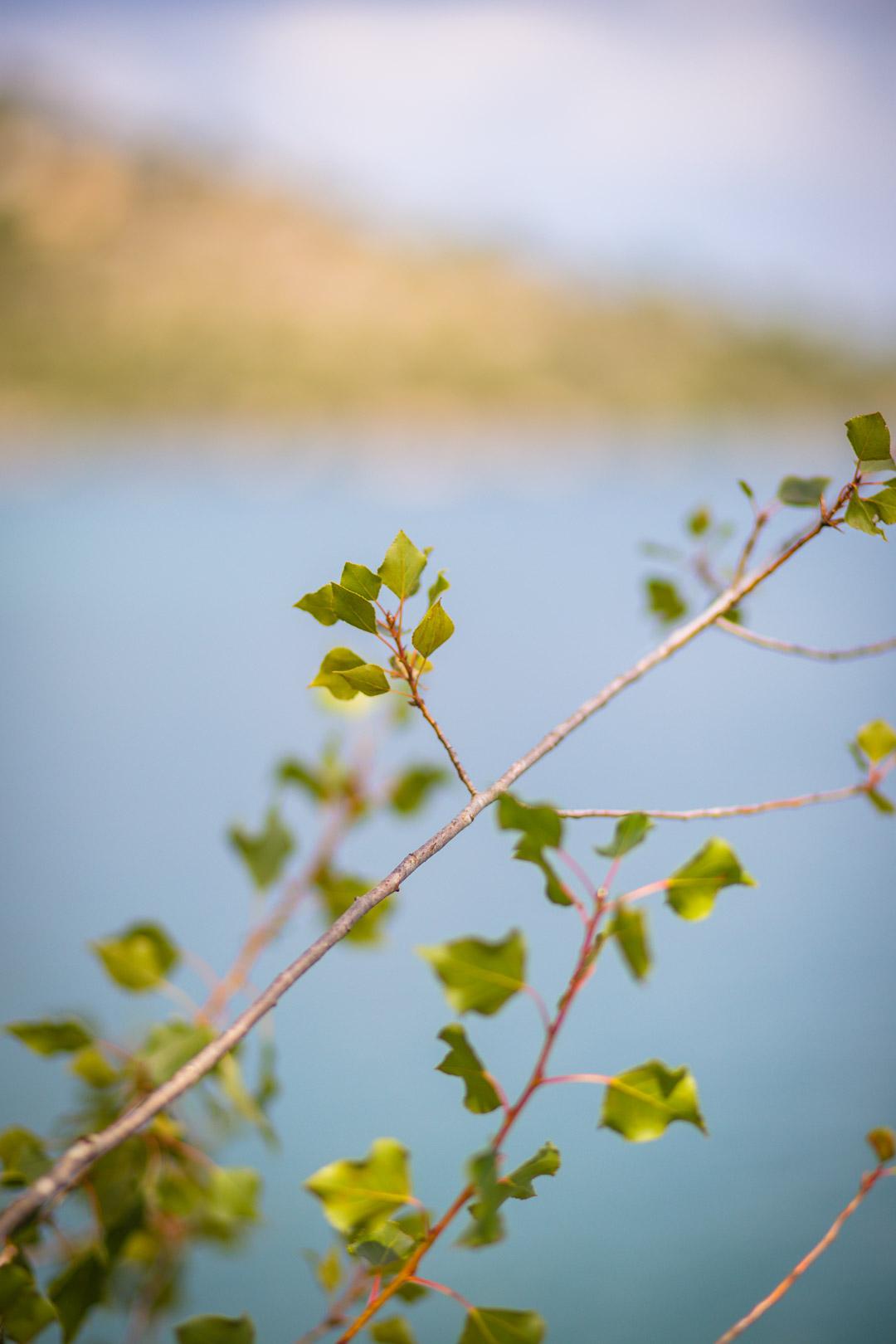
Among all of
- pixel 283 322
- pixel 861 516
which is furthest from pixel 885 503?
pixel 283 322

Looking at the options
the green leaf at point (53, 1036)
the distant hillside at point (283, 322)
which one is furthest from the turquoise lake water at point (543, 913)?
the distant hillside at point (283, 322)

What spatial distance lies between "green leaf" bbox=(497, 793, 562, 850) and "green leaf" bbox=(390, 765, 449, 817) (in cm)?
20

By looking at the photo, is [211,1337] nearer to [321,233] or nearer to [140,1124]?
[140,1124]

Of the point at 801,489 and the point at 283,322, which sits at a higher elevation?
the point at 283,322

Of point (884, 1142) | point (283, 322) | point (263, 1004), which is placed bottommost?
point (884, 1142)

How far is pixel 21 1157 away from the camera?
0.22m

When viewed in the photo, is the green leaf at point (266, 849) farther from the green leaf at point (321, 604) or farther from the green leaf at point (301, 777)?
the green leaf at point (321, 604)

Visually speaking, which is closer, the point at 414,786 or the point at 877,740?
the point at 877,740

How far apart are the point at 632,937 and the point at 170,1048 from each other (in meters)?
0.15

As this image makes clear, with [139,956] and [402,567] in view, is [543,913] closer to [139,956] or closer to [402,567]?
[139,956]

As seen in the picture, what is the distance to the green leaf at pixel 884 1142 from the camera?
0.64 feet

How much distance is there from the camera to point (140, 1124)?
0.45ft

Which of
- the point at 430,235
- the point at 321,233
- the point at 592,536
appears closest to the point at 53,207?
the point at 321,233

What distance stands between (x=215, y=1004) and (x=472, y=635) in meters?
1.02
